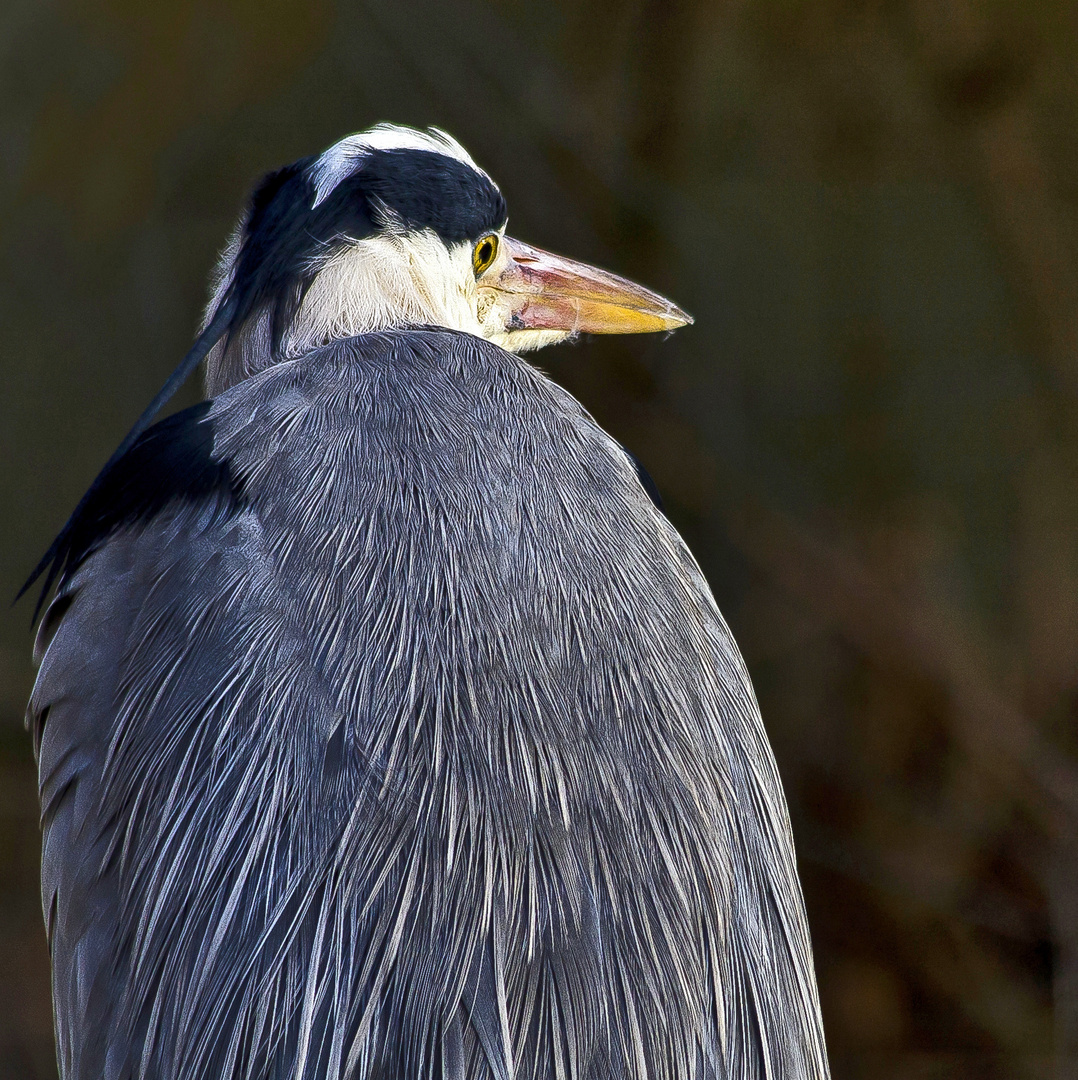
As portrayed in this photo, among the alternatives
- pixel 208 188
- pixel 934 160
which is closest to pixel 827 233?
pixel 934 160

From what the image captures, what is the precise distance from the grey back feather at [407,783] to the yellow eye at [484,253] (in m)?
0.33

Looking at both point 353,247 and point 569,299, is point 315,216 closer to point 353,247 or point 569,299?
point 353,247

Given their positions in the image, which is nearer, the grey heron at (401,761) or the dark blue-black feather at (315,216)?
the grey heron at (401,761)

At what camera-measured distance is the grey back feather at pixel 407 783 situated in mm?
655

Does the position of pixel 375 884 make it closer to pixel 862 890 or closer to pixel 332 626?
Answer: pixel 332 626

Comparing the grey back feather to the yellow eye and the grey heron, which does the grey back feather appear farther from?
the yellow eye

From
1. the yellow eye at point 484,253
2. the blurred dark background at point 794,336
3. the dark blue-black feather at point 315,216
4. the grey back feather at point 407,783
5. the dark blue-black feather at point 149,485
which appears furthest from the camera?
the blurred dark background at point 794,336

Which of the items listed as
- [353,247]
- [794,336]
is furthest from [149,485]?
[794,336]


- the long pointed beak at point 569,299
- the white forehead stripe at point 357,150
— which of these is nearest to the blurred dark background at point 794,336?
the long pointed beak at point 569,299

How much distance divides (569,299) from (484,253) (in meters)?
0.12

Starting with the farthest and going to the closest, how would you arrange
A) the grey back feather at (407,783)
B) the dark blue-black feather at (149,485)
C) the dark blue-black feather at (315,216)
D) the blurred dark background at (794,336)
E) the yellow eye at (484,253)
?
the blurred dark background at (794,336)
the yellow eye at (484,253)
the dark blue-black feather at (315,216)
the dark blue-black feather at (149,485)
the grey back feather at (407,783)

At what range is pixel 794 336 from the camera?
7.52 ft

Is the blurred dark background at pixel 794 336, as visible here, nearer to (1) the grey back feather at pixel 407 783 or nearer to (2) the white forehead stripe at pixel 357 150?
(2) the white forehead stripe at pixel 357 150

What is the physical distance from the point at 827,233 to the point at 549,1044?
6.25 ft
